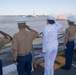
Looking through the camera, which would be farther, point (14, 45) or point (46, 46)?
point (46, 46)

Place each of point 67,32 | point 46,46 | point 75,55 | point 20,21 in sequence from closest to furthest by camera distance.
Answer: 1. point 20,21
2. point 46,46
3. point 67,32
4. point 75,55

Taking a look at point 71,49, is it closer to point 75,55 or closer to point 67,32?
point 67,32

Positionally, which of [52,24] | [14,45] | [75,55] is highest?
[52,24]

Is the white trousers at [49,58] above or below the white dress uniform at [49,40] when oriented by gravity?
below

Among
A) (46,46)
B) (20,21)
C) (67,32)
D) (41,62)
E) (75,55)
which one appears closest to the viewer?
(20,21)

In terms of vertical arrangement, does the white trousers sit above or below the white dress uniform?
below

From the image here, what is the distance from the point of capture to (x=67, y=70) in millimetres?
5012

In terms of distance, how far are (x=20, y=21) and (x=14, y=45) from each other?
1.54 feet

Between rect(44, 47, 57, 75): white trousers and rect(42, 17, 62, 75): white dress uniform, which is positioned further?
rect(44, 47, 57, 75): white trousers

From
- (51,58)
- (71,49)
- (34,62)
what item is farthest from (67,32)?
(34,62)

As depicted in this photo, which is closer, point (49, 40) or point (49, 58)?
point (49, 40)

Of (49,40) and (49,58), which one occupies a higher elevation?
(49,40)

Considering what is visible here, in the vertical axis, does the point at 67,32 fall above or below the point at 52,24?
below

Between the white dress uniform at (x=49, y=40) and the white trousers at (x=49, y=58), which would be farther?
the white trousers at (x=49, y=58)
